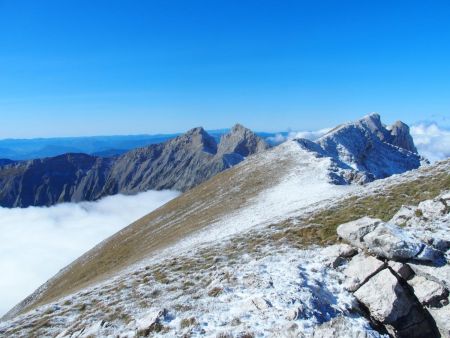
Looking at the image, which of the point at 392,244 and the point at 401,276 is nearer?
the point at 401,276

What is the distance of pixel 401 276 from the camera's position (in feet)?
51.9

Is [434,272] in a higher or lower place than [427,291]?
higher

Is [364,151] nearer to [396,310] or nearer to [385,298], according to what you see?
[385,298]

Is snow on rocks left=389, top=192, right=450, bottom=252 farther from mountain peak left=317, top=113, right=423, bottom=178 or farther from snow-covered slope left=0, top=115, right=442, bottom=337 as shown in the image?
mountain peak left=317, top=113, right=423, bottom=178

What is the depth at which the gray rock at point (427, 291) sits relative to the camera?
14.7m

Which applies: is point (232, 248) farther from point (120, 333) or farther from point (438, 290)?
point (438, 290)

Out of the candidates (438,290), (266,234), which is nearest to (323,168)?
(266,234)

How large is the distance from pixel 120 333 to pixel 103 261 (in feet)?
165

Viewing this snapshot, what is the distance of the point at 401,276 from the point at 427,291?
1.14 metres

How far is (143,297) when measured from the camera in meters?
20.6

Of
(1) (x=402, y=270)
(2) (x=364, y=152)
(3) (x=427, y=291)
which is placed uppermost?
(1) (x=402, y=270)

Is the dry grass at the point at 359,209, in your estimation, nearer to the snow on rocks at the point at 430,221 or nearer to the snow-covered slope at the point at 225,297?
the snow-covered slope at the point at 225,297

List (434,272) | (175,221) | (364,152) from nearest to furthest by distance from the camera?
(434,272) < (175,221) < (364,152)

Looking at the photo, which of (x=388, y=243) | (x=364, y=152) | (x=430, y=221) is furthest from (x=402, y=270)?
(x=364, y=152)
